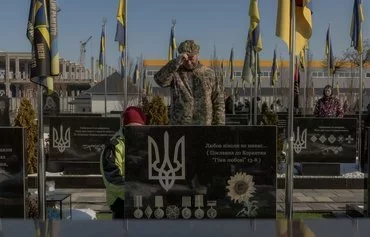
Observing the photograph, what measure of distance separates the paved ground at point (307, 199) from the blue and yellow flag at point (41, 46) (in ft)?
9.71

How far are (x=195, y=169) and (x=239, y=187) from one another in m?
0.45

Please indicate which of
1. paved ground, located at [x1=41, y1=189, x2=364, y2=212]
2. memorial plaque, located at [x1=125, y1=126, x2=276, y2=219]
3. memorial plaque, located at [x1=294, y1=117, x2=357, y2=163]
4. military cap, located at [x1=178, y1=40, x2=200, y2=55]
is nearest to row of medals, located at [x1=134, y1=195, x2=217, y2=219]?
memorial plaque, located at [x1=125, y1=126, x2=276, y2=219]

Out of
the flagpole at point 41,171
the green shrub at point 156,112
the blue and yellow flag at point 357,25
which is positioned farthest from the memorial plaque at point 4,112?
the blue and yellow flag at point 357,25

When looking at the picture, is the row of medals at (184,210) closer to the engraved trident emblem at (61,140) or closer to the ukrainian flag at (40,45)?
the ukrainian flag at (40,45)

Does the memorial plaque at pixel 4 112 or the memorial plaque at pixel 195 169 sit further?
the memorial plaque at pixel 4 112

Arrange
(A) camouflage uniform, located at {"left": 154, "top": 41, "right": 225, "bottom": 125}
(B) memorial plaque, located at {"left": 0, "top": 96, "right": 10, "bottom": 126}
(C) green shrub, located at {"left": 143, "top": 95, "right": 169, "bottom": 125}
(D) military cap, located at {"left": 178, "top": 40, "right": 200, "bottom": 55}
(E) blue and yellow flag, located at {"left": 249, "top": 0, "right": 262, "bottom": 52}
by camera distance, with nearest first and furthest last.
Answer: (D) military cap, located at {"left": 178, "top": 40, "right": 200, "bottom": 55}, (A) camouflage uniform, located at {"left": 154, "top": 41, "right": 225, "bottom": 125}, (E) blue and yellow flag, located at {"left": 249, "top": 0, "right": 262, "bottom": 52}, (C) green shrub, located at {"left": 143, "top": 95, "right": 169, "bottom": 125}, (B) memorial plaque, located at {"left": 0, "top": 96, "right": 10, "bottom": 126}

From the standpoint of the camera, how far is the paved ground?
8.16 meters

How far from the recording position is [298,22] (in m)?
6.38

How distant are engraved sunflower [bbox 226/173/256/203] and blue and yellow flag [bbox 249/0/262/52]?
7.02 metres

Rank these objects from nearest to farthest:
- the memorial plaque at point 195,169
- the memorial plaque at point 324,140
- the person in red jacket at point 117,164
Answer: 1. the person in red jacket at point 117,164
2. the memorial plaque at point 195,169
3. the memorial plaque at point 324,140

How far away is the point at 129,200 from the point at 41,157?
1376 millimetres

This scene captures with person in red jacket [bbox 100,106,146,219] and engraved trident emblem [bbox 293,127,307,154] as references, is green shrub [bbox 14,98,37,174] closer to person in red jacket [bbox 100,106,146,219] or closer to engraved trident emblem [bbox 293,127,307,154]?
engraved trident emblem [bbox 293,127,307,154]

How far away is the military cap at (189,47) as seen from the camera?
235 inches

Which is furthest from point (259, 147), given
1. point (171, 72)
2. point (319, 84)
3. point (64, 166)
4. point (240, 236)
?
point (319, 84)
